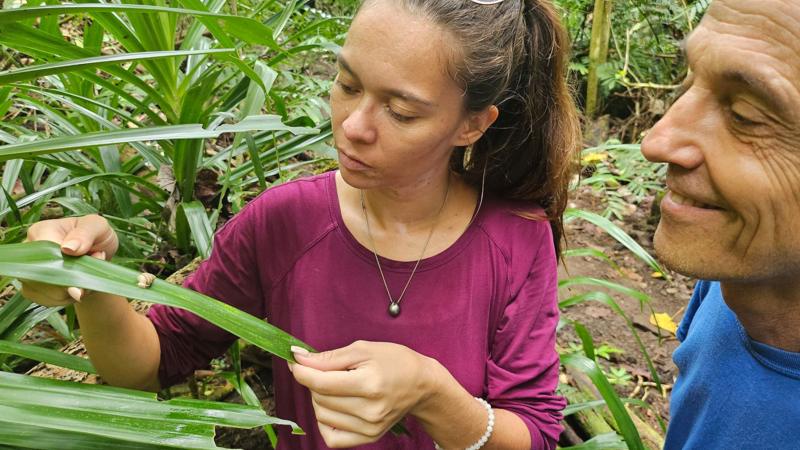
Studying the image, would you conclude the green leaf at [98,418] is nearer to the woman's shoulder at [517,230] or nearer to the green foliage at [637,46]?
the woman's shoulder at [517,230]

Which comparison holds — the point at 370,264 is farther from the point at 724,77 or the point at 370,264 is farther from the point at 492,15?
the point at 724,77

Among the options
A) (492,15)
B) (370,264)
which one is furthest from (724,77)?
(370,264)

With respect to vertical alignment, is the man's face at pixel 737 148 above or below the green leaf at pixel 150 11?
below

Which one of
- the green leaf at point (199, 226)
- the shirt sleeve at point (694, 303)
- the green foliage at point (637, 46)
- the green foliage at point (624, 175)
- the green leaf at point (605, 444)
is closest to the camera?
the shirt sleeve at point (694, 303)

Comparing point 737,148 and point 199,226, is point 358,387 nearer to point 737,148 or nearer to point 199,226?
point 737,148

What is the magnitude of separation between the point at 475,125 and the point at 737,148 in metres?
0.45

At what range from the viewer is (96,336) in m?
0.94

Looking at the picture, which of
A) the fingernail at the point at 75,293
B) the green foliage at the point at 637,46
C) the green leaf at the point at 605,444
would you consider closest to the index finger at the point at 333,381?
the fingernail at the point at 75,293

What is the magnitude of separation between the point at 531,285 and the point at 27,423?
882mm

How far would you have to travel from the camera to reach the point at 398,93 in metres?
0.95

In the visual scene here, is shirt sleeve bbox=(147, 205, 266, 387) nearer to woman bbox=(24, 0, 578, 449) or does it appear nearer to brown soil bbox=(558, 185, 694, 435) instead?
woman bbox=(24, 0, 578, 449)

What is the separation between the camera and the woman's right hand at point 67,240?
0.77 metres

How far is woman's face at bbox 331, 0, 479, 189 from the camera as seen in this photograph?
0.94 meters

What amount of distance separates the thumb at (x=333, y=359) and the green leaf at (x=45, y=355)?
0.39 m
